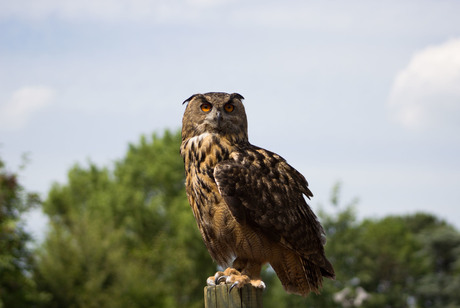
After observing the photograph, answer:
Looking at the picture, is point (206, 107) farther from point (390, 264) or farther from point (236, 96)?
point (390, 264)

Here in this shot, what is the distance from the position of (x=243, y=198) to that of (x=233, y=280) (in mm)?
838

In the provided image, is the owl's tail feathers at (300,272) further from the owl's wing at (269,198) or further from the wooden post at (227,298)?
the wooden post at (227,298)

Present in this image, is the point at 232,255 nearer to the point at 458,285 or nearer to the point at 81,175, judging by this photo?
the point at 81,175

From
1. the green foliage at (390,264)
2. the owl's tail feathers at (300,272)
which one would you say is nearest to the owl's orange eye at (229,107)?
the owl's tail feathers at (300,272)

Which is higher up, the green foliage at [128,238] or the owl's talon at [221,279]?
the green foliage at [128,238]

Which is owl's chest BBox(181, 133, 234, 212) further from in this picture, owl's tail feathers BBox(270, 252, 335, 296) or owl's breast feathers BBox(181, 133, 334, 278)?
owl's tail feathers BBox(270, 252, 335, 296)

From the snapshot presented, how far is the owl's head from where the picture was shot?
591 centimetres

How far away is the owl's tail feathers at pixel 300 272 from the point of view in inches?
228

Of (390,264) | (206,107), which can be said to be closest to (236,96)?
(206,107)

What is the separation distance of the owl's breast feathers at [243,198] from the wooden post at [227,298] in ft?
2.68

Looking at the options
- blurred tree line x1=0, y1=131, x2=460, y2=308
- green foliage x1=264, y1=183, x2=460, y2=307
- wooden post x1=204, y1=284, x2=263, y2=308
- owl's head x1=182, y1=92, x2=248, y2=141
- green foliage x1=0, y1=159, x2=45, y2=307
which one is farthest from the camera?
green foliage x1=264, y1=183, x2=460, y2=307

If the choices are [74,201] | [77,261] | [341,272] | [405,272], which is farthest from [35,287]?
[405,272]

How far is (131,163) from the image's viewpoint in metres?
38.1

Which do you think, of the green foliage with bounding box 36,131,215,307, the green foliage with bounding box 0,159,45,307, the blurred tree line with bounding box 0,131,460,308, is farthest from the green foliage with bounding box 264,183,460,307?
the green foliage with bounding box 0,159,45,307
